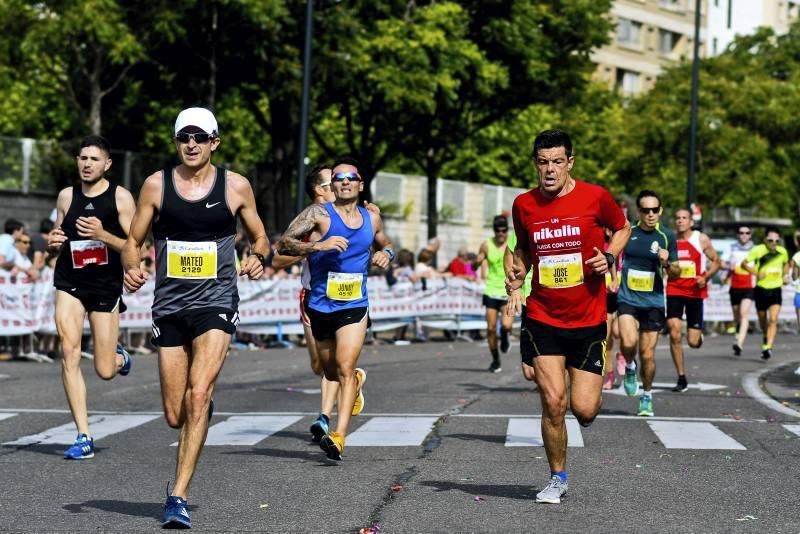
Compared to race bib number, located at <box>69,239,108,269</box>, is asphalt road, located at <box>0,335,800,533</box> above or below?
below

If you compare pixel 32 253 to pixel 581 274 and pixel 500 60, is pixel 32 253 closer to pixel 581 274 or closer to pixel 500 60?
pixel 581 274

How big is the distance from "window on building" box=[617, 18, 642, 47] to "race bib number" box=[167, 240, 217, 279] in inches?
3074

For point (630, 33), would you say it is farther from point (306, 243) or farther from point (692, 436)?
point (306, 243)

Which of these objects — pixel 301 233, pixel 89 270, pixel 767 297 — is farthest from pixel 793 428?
pixel 767 297

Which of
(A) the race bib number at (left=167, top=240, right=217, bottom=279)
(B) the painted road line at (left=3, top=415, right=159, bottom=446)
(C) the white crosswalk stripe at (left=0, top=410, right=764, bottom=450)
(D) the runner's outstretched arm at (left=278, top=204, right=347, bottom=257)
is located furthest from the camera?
(B) the painted road line at (left=3, top=415, right=159, bottom=446)

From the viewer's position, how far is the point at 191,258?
8.26m

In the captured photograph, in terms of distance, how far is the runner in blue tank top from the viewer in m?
10.9

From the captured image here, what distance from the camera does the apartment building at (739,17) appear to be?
95000 millimetres

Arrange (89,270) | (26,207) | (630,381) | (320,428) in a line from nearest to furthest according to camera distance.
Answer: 1. (320,428)
2. (89,270)
3. (630,381)
4. (26,207)

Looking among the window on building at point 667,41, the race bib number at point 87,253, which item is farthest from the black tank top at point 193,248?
the window on building at point 667,41

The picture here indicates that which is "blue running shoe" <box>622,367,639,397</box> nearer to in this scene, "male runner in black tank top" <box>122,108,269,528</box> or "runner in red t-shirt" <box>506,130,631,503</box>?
"runner in red t-shirt" <box>506,130,631,503</box>

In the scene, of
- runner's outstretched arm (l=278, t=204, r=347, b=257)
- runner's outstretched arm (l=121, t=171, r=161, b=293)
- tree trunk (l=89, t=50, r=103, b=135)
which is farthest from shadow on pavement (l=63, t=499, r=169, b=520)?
tree trunk (l=89, t=50, r=103, b=135)

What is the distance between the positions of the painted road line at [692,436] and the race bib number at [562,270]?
297cm

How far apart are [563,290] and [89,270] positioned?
147 inches
